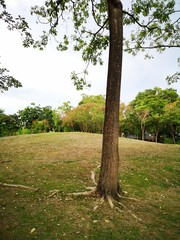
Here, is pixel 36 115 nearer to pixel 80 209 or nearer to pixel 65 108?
pixel 65 108

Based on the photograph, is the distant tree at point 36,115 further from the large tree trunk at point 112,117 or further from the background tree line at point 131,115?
the large tree trunk at point 112,117

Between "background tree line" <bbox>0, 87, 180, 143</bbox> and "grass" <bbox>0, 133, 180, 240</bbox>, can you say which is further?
"background tree line" <bbox>0, 87, 180, 143</bbox>

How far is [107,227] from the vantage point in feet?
10.8

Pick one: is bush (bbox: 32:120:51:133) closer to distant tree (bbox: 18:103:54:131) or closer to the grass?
distant tree (bbox: 18:103:54:131)

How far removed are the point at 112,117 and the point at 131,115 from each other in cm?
2860

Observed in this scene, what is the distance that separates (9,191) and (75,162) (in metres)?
3.81

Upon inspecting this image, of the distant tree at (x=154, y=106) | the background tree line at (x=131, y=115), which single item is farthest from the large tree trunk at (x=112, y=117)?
the distant tree at (x=154, y=106)

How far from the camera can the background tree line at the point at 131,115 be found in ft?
90.6

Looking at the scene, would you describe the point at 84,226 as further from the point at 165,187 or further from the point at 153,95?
the point at 153,95

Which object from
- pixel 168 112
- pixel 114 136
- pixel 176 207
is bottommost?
pixel 176 207

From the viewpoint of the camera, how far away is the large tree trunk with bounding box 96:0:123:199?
4215 mm

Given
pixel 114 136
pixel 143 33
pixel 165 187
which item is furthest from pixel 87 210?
pixel 143 33

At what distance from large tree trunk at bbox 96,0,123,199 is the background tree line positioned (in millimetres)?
22234

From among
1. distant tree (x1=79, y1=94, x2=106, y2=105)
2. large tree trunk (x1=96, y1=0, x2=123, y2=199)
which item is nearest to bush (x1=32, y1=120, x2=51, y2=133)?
distant tree (x1=79, y1=94, x2=106, y2=105)
